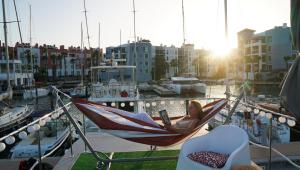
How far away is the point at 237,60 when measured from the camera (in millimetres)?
66062

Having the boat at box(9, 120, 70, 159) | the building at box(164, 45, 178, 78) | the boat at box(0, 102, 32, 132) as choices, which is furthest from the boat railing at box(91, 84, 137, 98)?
the building at box(164, 45, 178, 78)

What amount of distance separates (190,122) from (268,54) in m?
58.5

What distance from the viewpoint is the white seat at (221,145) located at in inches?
108

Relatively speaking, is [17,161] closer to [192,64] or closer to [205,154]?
[205,154]

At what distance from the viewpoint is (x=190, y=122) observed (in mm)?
4711

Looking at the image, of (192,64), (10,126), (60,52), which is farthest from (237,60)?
(10,126)

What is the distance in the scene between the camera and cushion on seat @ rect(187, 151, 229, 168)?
269cm

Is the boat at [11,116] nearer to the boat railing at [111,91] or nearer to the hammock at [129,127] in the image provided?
the boat railing at [111,91]

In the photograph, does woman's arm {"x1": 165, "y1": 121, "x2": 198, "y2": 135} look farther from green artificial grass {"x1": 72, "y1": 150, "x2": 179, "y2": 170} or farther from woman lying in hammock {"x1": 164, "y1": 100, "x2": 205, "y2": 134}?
green artificial grass {"x1": 72, "y1": 150, "x2": 179, "y2": 170}

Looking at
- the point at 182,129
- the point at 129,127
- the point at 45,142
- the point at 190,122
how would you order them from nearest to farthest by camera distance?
the point at 129,127 < the point at 182,129 < the point at 190,122 < the point at 45,142

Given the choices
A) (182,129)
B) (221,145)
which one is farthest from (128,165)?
(221,145)

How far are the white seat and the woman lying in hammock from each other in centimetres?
124

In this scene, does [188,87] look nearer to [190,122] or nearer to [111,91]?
[111,91]

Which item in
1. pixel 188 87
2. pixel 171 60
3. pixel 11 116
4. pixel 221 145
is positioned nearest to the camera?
pixel 221 145
